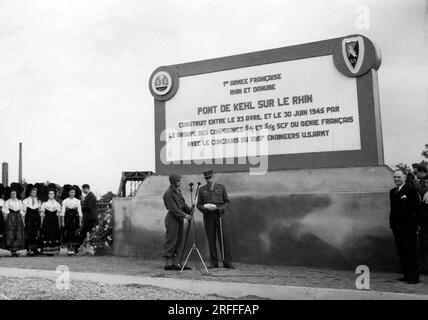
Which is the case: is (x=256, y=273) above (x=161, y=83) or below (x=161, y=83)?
below

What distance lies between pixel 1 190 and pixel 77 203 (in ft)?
5.74

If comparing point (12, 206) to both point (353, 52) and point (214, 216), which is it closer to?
point (214, 216)

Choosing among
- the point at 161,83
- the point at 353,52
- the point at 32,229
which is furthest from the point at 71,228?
the point at 353,52

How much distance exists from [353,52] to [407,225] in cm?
359

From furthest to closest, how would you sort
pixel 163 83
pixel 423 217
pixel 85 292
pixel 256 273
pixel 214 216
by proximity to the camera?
pixel 163 83
pixel 214 216
pixel 256 273
pixel 423 217
pixel 85 292

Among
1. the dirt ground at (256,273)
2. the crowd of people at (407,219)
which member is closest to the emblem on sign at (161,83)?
the dirt ground at (256,273)

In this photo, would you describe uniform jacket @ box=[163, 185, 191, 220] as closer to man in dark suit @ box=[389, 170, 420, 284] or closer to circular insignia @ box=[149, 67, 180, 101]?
circular insignia @ box=[149, 67, 180, 101]

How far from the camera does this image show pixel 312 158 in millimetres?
9320

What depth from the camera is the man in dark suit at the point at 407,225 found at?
6770mm

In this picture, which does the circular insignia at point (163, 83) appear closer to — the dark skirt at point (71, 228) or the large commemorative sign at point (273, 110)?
the large commemorative sign at point (273, 110)

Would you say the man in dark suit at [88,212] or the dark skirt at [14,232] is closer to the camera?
the dark skirt at [14,232]

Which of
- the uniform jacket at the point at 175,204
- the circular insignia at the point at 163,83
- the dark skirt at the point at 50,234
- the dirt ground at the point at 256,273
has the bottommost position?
the dirt ground at the point at 256,273

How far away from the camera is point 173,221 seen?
8.47 metres
